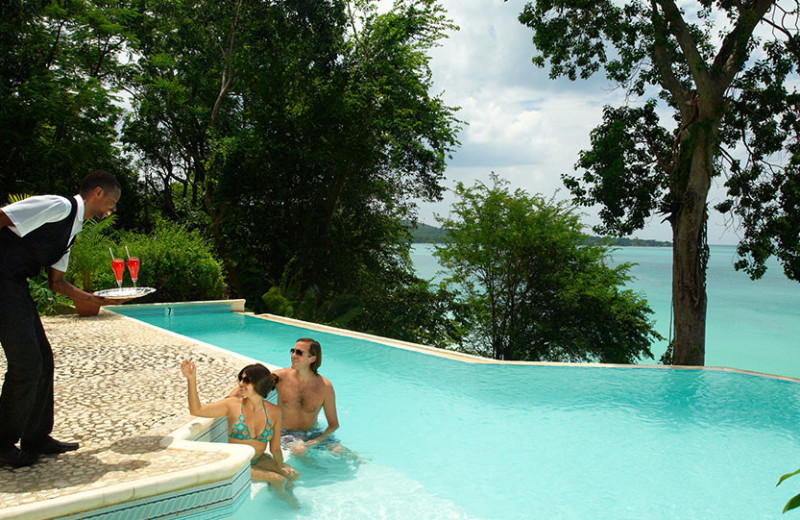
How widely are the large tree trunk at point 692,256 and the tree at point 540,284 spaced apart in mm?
2432

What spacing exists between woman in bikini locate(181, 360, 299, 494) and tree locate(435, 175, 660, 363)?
1093cm

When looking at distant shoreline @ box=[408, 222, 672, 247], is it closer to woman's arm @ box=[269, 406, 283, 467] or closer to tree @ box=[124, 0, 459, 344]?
tree @ box=[124, 0, 459, 344]

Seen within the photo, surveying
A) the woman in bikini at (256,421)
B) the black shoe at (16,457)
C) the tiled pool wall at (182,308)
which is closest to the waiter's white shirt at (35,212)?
the black shoe at (16,457)

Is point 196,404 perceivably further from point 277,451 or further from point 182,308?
point 182,308

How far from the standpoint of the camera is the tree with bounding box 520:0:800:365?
1123 centimetres

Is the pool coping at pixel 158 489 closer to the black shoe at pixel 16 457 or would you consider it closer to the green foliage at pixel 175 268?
the black shoe at pixel 16 457

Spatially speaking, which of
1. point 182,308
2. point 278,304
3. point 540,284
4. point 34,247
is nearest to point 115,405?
point 34,247

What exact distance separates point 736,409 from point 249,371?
5960 millimetres

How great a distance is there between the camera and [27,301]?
3.30 m

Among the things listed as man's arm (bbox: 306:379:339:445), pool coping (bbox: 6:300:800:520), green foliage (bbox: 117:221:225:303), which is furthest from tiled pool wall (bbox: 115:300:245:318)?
pool coping (bbox: 6:300:800:520)

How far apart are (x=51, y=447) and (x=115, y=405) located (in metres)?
1.24

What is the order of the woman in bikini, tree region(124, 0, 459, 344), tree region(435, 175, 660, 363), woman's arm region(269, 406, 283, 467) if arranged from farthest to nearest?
tree region(124, 0, 459, 344), tree region(435, 175, 660, 363), woman's arm region(269, 406, 283, 467), the woman in bikini

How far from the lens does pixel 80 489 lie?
3.08m

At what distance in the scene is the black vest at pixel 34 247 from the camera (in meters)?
3.22
